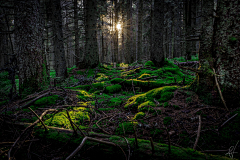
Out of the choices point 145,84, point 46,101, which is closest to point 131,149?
point 46,101

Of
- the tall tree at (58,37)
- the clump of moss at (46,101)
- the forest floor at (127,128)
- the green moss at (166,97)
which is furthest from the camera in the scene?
the tall tree at (58,37)

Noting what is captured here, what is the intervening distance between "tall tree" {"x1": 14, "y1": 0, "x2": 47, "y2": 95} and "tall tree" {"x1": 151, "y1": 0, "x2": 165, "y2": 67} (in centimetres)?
693

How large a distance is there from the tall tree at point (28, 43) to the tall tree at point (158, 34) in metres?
6.93

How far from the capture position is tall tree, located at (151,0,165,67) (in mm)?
8438

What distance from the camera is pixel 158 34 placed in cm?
867

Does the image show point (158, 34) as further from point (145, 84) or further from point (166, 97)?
point (166, 97)

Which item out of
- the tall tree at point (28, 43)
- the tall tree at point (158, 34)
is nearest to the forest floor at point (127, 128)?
the tall tree at point (28, 43)

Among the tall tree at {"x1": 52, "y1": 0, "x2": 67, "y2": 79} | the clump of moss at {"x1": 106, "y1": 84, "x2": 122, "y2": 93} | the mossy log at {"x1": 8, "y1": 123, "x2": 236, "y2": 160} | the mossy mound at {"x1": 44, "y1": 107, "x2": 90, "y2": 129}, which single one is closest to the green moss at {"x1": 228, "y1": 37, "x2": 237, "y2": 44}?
the mossy log at {"x1": 8, "y1": 123, "x2": 236, "y2": 160}

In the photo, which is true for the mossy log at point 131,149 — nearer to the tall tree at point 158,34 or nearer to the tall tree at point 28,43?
the tall tree at point 28,43

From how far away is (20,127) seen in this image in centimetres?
205

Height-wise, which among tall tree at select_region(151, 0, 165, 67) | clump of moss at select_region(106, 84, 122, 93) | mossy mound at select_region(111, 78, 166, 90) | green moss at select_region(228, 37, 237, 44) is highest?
tall tree at select_region(151, 0, 165, 67)

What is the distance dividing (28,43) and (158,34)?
760 centimetres

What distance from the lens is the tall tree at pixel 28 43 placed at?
4.02m

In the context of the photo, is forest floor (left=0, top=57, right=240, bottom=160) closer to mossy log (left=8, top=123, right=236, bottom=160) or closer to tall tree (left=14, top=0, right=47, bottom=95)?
mossy log (left=8, top=123, right=236, bottom=160)
